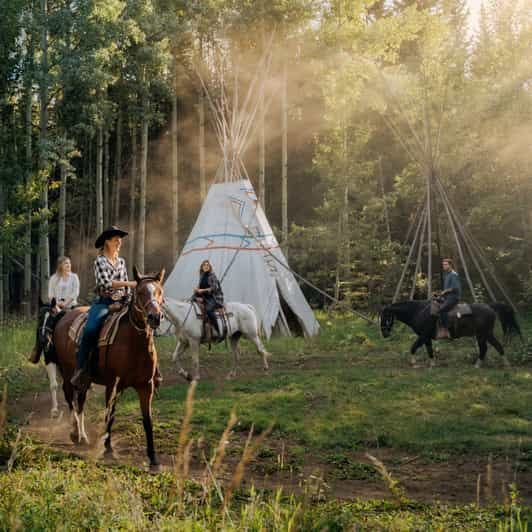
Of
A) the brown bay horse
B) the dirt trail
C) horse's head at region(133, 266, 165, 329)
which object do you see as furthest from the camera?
the brown bay horse

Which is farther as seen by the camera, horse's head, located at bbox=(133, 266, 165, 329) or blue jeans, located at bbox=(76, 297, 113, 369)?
blue jeans, located at bbox=(76, 297, 113, 369)

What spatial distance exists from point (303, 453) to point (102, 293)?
8.48ft

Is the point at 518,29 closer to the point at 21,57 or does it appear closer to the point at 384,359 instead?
the point at 384,359

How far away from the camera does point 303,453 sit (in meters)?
6.34

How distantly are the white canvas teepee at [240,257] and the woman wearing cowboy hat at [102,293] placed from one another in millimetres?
9786

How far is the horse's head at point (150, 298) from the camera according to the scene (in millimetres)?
5473

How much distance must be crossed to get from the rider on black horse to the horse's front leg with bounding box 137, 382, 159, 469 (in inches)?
298

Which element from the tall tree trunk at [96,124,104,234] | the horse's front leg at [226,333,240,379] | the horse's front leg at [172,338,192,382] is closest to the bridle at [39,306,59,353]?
the horse's front leg at [172,338,192,382]

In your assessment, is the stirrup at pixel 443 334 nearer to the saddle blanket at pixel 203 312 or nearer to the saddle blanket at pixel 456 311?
the saddle blanket at pixel 456 311

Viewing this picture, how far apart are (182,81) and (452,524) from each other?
79.9 feet

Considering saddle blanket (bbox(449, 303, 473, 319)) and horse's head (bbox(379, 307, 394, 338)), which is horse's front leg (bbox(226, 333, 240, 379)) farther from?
saddle blanket (bbox(449, 303, 473, 319))

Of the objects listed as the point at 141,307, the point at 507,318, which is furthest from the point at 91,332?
the point at 507,318

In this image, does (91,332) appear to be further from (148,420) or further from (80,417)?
(80,417)

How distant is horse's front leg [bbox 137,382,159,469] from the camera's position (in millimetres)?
5820
